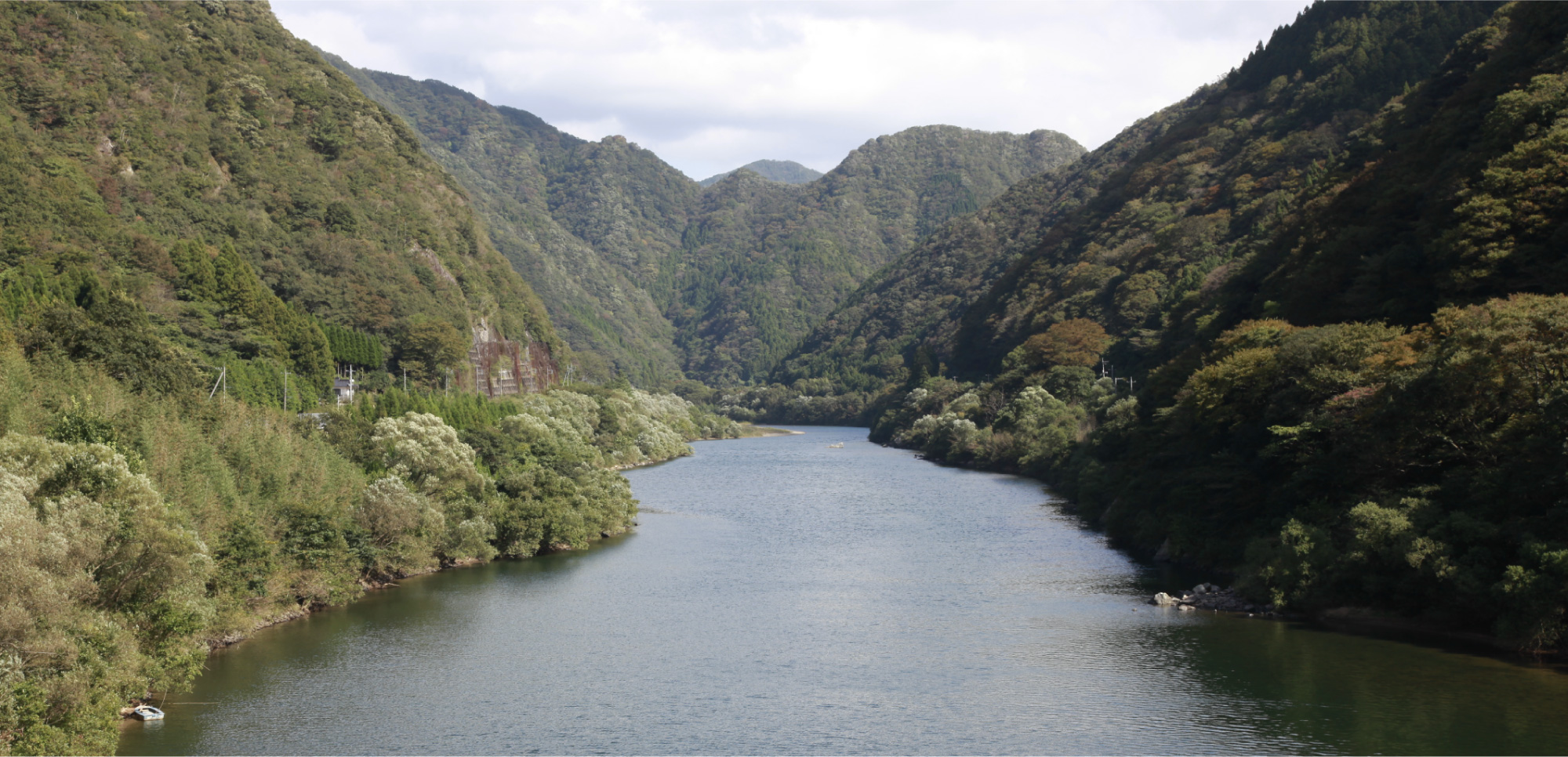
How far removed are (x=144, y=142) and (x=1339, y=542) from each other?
10020 cm

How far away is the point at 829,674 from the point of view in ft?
116

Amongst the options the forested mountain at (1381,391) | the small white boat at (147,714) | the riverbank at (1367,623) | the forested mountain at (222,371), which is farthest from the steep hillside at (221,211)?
the forested mountain at (1381,391)

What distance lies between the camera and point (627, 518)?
66750 millimetres

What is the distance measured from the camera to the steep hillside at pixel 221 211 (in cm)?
6812

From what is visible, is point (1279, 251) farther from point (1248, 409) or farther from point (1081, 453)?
point (1248, 409)

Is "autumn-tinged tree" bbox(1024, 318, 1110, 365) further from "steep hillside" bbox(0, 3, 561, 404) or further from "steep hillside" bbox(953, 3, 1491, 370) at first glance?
"steep hillside" bbox(0, 3, 561, 404)

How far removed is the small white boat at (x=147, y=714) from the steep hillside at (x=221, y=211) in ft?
72.8

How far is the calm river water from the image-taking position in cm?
2866

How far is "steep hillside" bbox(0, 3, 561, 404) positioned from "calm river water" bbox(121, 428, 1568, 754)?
2104 cm

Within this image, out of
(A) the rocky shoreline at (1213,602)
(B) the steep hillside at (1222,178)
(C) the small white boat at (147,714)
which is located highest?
(B) the steep hillside at (1222,178)

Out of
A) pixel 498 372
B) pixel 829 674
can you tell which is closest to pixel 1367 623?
pixel 829 674

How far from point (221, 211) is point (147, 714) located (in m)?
79.8

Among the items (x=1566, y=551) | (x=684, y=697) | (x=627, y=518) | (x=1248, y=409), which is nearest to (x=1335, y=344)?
(x=1248, y=409)

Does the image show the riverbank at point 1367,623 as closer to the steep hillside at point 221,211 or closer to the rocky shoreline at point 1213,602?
the rocky shoreline at point 1213,602
